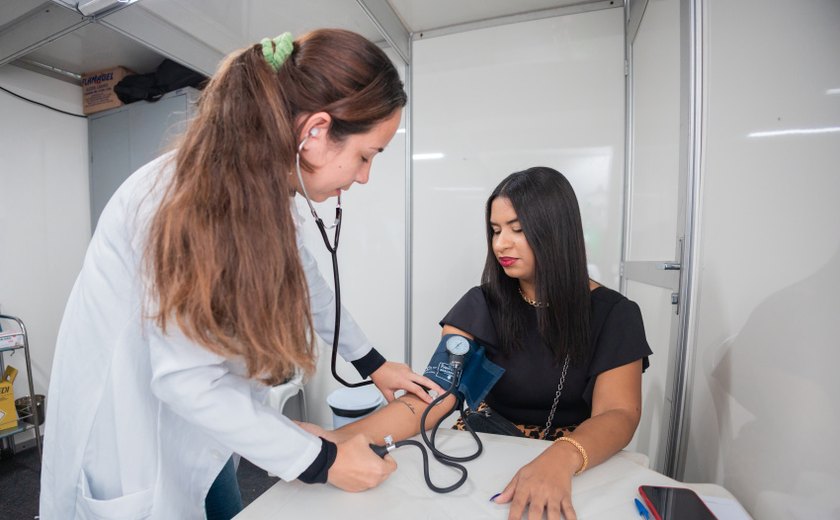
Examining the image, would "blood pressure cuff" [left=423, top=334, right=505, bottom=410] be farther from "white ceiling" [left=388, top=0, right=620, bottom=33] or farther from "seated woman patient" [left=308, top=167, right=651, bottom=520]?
"white ceiling" [left=388, top=0, right=620, bottom=33]

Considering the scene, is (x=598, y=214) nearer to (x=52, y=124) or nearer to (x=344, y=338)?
(x=344, y=338)

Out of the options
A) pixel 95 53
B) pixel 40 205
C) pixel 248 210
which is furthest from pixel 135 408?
pixel 40 205

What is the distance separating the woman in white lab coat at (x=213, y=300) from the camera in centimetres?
52

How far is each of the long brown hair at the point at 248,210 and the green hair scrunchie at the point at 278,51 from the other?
0.03 ft

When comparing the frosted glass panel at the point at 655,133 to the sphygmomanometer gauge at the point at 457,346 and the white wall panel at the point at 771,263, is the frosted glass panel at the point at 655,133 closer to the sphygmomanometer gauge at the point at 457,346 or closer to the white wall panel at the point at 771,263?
the white wall panel at the point at 771,263

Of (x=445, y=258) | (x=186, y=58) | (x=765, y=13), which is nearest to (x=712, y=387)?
(x=765, y=13)

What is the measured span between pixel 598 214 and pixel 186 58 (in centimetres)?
218

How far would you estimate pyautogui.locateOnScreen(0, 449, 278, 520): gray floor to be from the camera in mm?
1811

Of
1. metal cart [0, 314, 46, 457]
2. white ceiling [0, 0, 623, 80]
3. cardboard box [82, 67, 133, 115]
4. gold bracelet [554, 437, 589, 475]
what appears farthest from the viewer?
cardboard box [82, 67, 133, 115]

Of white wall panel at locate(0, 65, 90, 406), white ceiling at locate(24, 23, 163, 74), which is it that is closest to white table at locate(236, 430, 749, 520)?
white ceiling at locate(24, 23, 163, 74)

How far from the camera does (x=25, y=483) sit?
6.63ft

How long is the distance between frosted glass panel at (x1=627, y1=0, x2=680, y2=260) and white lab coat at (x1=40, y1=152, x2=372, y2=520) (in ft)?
3.58

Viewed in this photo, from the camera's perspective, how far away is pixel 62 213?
2584mm

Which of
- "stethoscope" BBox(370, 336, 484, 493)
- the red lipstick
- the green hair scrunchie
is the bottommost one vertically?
"stethoscope" BBox(370, 336, 484, 493)
